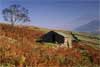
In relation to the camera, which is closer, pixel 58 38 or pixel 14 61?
pixel 14 61

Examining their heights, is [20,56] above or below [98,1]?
below

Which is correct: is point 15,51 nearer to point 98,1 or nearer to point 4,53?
point 4,53

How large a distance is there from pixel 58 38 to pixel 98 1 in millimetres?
16645

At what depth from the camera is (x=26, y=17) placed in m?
37.1

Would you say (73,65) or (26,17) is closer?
(73,65)

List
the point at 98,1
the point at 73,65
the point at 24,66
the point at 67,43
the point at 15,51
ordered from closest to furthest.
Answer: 1. the point at 24,66
2. the point at 15,51
3. the point at 73,65
4. the point at 98,1
5. the point at 67,43

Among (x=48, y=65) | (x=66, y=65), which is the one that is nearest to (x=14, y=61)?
(x=48, y=65)

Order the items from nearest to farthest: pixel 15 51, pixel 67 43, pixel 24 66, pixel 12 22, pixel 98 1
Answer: pixel 24 66
pixel 15 51
pixel 98 1
pixel 67 43
pixel 12 22

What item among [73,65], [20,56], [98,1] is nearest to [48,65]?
[20,56]

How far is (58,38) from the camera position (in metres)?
33.8

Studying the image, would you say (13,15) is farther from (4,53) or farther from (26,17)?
(4,53)

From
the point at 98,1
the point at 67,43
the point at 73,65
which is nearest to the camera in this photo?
the point at 73,65

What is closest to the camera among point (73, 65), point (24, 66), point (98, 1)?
point (24, 66)

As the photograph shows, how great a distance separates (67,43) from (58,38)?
1.96 metres
